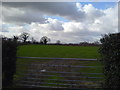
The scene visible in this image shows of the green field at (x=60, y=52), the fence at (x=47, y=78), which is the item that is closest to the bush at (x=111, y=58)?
the fence at (x=47, y=78)

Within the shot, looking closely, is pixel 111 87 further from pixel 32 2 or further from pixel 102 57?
pixel 32 2

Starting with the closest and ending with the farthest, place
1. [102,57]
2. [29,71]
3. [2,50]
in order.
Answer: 1. [102,57]
2. [2,50]
3. [29,71]

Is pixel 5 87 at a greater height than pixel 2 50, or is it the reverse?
pixel 2 50

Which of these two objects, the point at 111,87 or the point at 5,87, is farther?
the point at 5,87

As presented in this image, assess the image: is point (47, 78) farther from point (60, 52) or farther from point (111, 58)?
point (60, 52)

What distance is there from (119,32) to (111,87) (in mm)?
1645

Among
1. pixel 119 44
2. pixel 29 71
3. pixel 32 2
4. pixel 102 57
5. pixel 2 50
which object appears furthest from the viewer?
pixel 32 2

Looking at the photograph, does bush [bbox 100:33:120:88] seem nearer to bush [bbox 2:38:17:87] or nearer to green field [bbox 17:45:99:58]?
bush [bbox 2:38:17:87]

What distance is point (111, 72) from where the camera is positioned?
208 inches

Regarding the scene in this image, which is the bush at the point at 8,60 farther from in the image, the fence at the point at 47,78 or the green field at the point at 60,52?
the green field at the point at 60,52

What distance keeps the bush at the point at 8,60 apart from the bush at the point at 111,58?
3.05 metres

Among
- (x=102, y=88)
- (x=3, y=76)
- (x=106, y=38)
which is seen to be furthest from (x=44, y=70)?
(x=106, y=38)

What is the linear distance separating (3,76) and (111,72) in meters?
3.65

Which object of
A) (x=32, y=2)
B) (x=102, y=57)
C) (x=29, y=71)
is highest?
(x=32, y=2)
